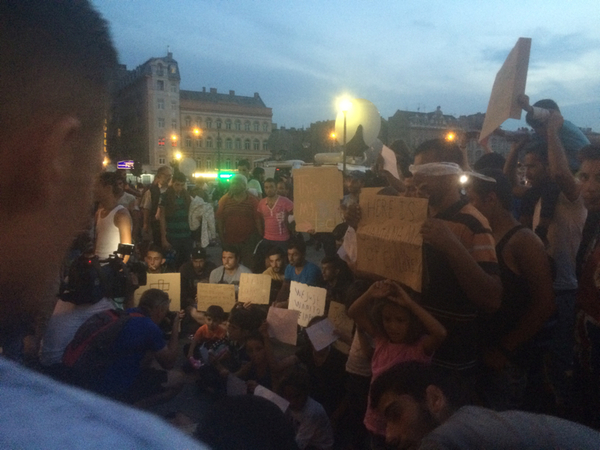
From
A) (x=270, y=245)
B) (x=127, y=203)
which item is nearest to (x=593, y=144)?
(x=270, y=245)

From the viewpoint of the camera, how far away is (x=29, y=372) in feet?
1.34

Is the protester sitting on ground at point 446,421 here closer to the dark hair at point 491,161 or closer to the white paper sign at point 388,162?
the white paper sign at point 388,162

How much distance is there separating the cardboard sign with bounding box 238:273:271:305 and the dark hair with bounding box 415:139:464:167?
9.90 feet

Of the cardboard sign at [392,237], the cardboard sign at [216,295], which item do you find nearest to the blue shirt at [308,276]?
the cardboard sign at [216,295]

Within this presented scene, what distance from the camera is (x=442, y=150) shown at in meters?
2.50

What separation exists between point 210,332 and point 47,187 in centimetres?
471

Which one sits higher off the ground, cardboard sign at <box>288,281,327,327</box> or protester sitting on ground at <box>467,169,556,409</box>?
protester sitting on ground at <box>467,169,556,409</box>

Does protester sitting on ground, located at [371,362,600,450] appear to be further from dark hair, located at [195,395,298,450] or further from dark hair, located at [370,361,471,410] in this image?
dark hair, located at [195,395,298,450]

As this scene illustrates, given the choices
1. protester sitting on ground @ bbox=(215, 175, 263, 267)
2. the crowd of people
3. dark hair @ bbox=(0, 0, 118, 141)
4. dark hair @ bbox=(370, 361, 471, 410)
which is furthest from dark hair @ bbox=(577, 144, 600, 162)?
protester sitting on ground @ bbox=(215, 175, 263, 267)

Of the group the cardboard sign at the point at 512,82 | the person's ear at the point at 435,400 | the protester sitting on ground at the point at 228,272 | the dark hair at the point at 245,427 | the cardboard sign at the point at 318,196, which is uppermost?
the cardboard sign at the point at 512,82

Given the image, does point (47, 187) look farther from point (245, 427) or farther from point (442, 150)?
point (442, 150)

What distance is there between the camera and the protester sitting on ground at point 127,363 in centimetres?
298

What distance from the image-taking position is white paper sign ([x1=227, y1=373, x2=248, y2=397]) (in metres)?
3.93

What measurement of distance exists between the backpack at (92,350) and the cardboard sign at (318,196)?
4.91ft
